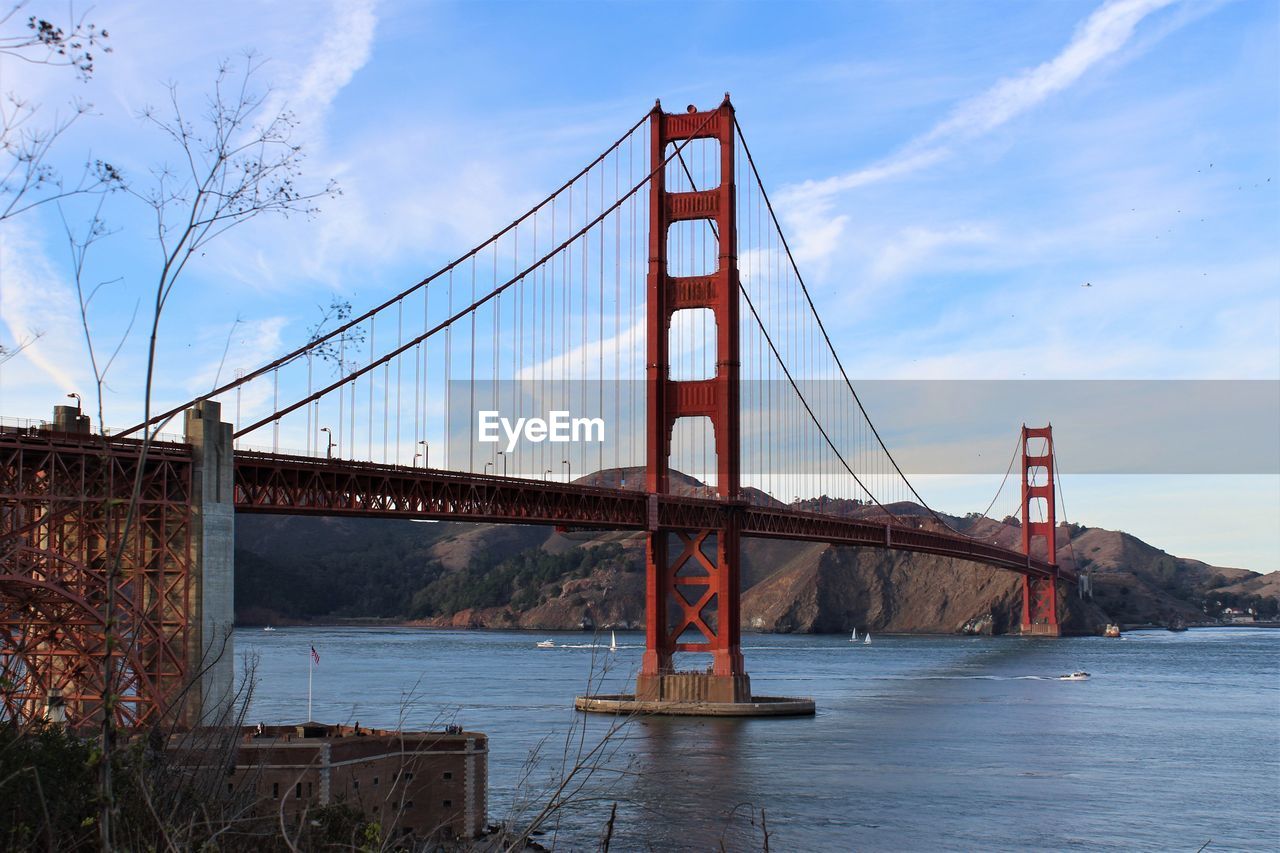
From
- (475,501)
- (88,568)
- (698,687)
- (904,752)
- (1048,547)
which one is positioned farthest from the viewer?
(1048,547)

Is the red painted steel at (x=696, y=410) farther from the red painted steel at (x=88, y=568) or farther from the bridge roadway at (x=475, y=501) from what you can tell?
the red painted steel at (x=88, y=568)

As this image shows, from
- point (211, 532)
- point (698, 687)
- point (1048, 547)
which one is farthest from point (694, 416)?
point (1048, 547)

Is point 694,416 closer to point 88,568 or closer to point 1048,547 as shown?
point 88,568

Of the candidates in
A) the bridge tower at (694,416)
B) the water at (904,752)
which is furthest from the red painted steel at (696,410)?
the water at (904,752)

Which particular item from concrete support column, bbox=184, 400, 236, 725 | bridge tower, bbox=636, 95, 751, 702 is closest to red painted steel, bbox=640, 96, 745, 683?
bridge tower, bbox=636, 95, 751, 702

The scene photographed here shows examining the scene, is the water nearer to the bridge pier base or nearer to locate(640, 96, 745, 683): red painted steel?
the bridge pier base

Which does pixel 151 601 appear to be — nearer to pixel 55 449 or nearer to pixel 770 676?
pixel 55 449
